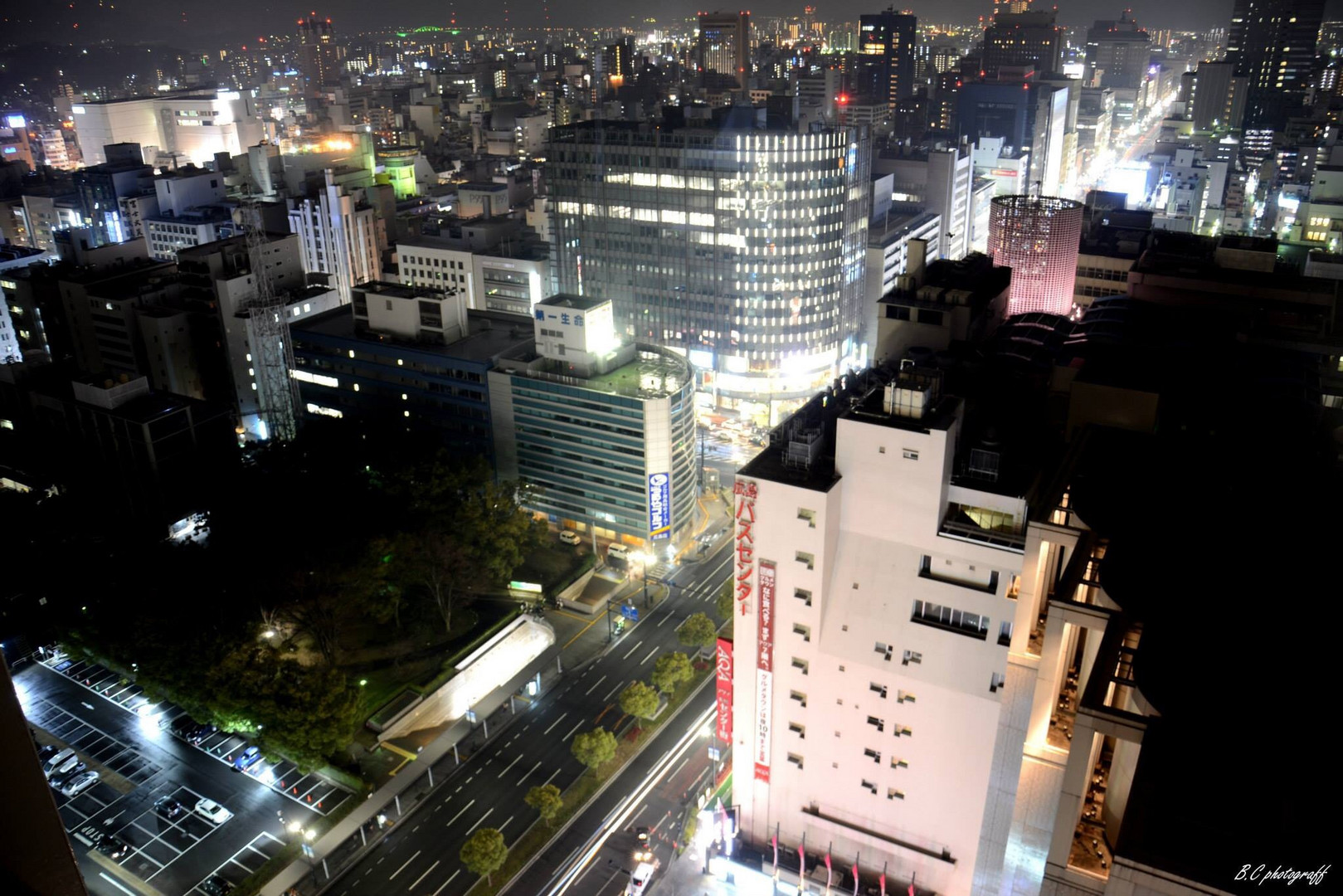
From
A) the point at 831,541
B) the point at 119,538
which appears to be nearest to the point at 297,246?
the point at 119,538

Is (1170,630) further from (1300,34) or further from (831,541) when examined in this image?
(1300,34)

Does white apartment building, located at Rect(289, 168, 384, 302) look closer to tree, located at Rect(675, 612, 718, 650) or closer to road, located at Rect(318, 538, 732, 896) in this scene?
road, located at Rect(318, 538, 732, 896)

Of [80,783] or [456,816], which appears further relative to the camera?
[80,783]

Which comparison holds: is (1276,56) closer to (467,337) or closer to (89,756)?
(467,337)

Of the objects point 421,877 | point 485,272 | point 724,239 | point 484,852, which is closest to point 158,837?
point 421,877

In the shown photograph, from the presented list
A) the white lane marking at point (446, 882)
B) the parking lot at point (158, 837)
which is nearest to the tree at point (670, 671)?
the white lane marking at point (446, 882)

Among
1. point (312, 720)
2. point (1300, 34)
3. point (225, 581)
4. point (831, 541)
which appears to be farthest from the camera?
point (1300, 34)

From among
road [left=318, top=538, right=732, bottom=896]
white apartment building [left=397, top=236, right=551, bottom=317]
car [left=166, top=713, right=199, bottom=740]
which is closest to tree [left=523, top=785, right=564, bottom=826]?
road [left=318, top=538, right=732, bottom=896]
